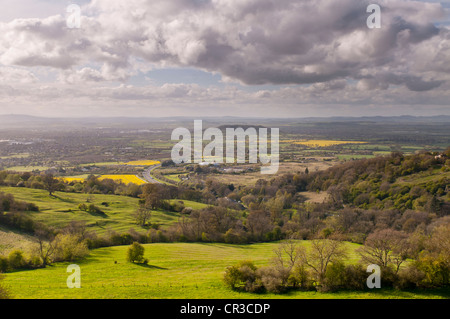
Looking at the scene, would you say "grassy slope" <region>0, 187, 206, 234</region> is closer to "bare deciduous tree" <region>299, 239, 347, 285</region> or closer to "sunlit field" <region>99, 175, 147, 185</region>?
"sunlit field" <region>99, 175, 147, 185</region>

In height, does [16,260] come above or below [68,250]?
above

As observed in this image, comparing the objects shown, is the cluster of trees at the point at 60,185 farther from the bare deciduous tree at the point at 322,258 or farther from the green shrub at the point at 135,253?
the bare deciduous tree at the point at 322,258

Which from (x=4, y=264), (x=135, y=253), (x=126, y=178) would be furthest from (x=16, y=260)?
(x=126, y=178)

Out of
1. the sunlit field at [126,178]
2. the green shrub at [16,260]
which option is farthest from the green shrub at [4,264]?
the sunlit field at [126,178]

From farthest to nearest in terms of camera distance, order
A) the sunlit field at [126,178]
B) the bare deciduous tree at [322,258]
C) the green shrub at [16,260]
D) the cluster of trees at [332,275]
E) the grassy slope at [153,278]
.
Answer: the sunlit field at [126,178], the green shrub at [16,260], the bare deciduous tree at [322,258], the cluster of trees at [332,275], the grassy slope at [153,278]

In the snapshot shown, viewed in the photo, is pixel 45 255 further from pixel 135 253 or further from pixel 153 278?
pixel 153 278
